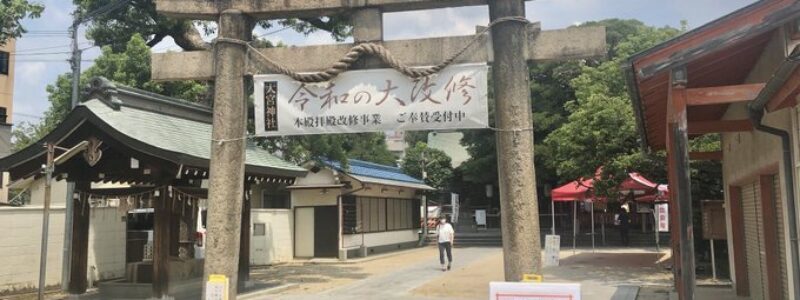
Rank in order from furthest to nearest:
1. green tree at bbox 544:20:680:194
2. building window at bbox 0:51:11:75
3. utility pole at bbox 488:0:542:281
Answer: building window at bbox 0:51:11:75 < green tree at bbox 544:20:680:194 < utility pole at bbox 488:0:542:281

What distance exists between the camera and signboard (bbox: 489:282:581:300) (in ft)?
19.0

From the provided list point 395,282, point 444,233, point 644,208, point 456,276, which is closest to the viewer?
point 395,282

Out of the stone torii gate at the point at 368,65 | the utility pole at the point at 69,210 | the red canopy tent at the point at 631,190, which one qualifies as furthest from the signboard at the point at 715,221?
the utility pole at the point at 69,210

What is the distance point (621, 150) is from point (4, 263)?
15.2m

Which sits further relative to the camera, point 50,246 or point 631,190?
point 631,190

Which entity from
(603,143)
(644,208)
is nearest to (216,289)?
(603,143)

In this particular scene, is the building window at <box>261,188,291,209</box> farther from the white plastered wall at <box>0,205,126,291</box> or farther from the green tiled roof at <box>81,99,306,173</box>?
the green tiled roof at <box>81,99,306,173</box>

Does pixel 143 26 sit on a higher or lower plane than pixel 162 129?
higher

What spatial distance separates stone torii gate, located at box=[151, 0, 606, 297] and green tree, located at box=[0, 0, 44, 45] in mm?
5360

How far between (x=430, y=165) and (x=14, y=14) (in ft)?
122

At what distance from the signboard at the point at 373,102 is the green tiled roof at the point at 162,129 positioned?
5193 mm

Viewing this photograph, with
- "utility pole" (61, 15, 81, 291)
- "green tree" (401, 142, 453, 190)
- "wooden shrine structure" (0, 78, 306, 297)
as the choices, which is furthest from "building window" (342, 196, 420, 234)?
"green tree" (401, 142, 453, 190)

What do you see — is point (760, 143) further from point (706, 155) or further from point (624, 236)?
point (624, 236)

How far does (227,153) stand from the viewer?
7559 mm
